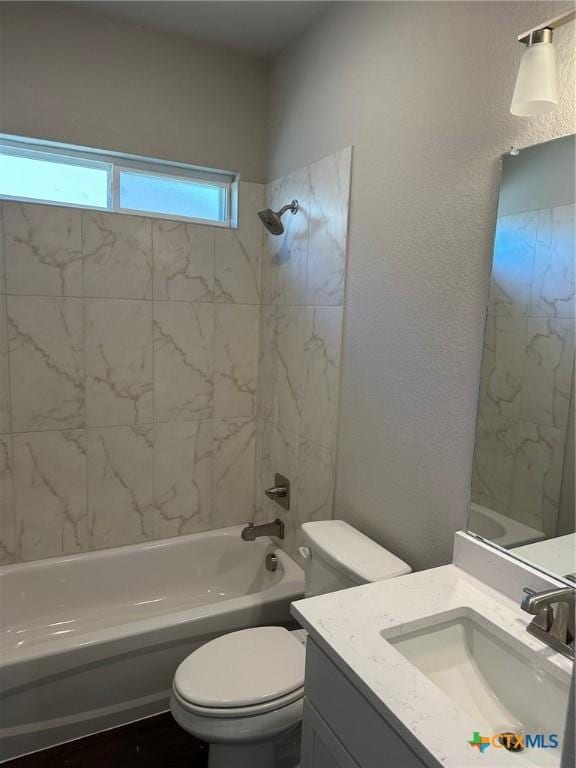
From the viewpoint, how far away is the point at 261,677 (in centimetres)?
153

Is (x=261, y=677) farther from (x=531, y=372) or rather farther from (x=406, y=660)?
(x=531, y=372)

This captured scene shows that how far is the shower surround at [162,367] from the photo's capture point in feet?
6.93

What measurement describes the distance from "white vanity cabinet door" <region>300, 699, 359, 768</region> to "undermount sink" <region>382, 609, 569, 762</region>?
230mm

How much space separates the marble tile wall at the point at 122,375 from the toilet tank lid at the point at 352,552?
97 centimetres

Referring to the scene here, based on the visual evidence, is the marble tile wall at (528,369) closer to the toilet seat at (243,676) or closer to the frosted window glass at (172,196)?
the toilet seat at (243,676)

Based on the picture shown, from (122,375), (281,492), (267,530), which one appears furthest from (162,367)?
(267,530)

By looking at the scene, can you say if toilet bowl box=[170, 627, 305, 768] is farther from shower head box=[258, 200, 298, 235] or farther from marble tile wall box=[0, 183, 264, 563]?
shower head box=[258, 200, 298, 235]

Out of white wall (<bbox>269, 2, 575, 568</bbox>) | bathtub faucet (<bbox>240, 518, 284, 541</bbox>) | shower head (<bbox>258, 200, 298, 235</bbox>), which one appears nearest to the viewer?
white wall (<bbox>269, 2, 575, 568</bbox>)

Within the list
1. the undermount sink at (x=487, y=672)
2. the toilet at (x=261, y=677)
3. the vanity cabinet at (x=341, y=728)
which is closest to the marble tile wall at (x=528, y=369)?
the undermount sink at (x=487, y=672)

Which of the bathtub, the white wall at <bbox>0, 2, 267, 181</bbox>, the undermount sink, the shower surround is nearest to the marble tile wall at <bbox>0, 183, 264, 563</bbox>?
the shower surround

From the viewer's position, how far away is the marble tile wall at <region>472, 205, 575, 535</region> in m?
1.13

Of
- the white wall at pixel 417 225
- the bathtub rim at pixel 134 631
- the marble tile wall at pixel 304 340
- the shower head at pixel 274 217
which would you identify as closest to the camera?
the white wall at pixel 417 225

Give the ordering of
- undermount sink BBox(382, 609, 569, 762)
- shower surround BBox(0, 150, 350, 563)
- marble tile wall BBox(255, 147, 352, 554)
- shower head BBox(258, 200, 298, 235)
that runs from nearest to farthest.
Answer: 1. undermount sink BBox(382, 609, 569, 762)
2. marble tile wall BBox(255, 147, 352, 554)
3. shower surround BBox(0, 150, 350, 563)
4. shower head BBox(258, 200, 298, 235)

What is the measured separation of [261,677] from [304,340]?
128 cm
